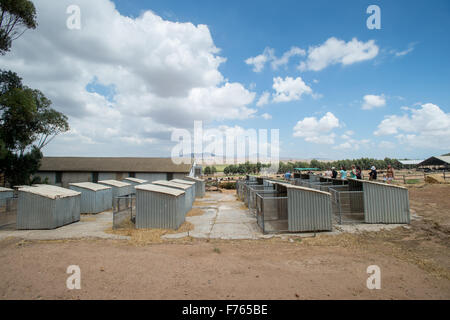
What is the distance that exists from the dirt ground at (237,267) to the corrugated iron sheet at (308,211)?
2.71 ft

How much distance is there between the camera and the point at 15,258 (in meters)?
7.46

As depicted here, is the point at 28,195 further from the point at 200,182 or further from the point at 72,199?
the point at 200,182

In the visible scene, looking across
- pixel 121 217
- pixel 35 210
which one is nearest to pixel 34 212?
pixel 35 210

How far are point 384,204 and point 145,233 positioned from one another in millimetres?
10884

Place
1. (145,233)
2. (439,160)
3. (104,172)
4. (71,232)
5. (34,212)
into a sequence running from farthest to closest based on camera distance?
(439,160) < (104,172) < (34,212) < (71,232) < (145,233)

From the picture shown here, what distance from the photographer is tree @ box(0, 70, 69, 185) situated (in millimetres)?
19594

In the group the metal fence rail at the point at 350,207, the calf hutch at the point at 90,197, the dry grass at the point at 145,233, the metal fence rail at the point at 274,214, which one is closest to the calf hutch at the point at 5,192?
the calf hutch at the point at 90,197

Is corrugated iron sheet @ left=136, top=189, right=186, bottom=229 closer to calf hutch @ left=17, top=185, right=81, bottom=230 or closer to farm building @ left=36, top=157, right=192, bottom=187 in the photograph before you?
calf hutch @ left=17, top=185, right=81, bottom=230

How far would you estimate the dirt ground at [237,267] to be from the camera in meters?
5.07

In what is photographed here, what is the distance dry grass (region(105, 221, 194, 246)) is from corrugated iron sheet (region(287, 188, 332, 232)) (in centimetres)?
482

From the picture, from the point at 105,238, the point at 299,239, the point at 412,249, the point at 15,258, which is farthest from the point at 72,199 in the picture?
the point at 412,249

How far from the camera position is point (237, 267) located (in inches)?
255

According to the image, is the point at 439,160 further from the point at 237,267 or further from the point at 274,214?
the point at 237,267

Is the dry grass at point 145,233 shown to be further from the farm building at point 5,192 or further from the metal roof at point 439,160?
the metal roof at point 439,160
